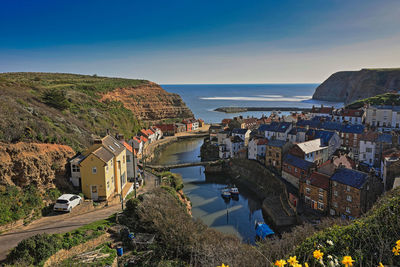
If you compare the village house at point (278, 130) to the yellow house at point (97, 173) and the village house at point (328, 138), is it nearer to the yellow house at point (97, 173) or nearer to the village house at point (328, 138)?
the village house at point (328, 138)

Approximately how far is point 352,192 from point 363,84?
133m

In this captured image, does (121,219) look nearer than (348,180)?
Yes

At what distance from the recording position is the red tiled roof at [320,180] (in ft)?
85.3

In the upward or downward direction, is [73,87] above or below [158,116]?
above

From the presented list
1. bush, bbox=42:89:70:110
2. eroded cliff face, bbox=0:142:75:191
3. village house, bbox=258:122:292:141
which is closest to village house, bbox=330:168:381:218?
village house, bbox=258:122:292:141

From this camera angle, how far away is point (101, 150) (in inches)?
880

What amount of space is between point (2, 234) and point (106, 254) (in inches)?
259

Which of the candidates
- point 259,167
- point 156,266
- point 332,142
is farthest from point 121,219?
point 332,142

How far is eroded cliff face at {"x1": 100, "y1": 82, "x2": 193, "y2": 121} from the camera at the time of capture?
77625mm

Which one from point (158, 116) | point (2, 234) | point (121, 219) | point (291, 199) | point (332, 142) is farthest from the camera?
point (158, 116)

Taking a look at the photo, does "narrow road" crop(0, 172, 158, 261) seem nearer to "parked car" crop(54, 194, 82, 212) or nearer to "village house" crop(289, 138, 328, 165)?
"parked car" crop(54, 194, 82, 212)

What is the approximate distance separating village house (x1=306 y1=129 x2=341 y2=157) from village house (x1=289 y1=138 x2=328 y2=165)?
2.82ft

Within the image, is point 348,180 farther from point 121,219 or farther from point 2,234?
point 2,234

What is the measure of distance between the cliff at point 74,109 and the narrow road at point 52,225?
7.20 m
